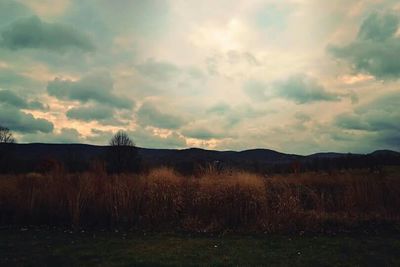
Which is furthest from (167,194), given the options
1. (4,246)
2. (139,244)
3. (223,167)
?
(4,246)

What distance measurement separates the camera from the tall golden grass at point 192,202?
674 inches

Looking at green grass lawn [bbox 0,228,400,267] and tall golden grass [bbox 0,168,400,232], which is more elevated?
tall golden grass [bbox 0,168,400,232]

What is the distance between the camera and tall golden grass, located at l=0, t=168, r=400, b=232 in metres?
17.1

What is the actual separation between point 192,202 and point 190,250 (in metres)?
5.71

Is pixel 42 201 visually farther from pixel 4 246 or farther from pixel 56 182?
pixel 4 246

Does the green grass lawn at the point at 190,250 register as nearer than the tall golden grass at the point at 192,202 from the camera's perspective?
Yes

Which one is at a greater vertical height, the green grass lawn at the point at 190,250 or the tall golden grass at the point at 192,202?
the tall golden grass at the point at 192,202

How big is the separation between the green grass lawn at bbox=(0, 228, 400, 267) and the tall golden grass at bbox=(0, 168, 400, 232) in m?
1.66

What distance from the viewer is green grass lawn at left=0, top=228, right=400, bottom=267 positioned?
11.0 metres

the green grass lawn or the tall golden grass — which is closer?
the green grass lawn

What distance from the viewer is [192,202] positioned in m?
18.2

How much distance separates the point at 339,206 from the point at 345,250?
6797 mm

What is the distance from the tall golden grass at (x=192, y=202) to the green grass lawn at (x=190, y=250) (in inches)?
65.2

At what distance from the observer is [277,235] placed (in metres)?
15.3
